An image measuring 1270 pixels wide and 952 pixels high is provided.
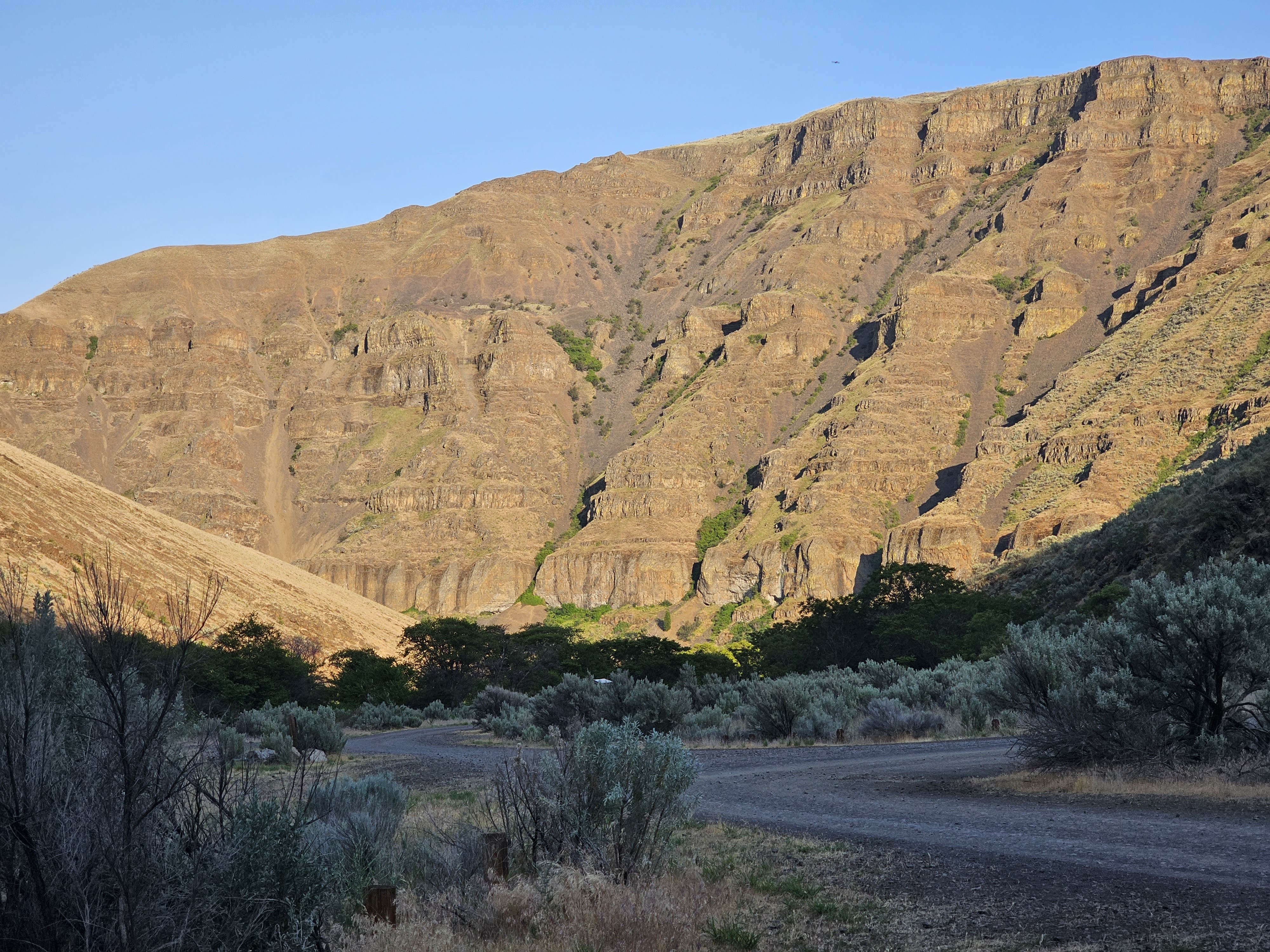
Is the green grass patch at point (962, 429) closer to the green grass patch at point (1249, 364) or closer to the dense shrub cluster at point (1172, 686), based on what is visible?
the green grass patch at point (1249, 364)

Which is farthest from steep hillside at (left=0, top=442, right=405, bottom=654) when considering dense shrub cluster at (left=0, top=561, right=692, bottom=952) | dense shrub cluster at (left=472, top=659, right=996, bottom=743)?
dense shrub cluster at (left=0, top=561, right=692, bottom=952)

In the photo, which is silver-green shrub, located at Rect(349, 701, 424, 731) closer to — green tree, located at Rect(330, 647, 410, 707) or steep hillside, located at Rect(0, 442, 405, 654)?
green tree, located at Rect(330, 647, 410, 707)

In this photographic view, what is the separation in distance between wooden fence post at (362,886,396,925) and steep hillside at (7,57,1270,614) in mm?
84851

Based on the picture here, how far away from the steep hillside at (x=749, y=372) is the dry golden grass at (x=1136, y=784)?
250 ft

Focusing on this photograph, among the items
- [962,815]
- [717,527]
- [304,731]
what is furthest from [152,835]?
[717,527]

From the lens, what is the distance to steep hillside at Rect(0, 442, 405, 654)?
56.0m

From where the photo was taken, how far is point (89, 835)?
20.3 feet

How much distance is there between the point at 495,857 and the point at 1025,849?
14.9ft

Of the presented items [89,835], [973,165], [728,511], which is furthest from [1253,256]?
[89,835]

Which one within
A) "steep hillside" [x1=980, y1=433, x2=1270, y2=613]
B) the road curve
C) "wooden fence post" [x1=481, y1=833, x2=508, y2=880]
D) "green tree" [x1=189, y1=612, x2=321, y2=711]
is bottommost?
"green tree" [x1=189, y1=612, x2=321, y2=711]

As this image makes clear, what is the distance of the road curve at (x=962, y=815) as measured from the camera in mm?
8812

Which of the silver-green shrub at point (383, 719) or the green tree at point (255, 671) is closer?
the silver-green shrub at point (383, 719)

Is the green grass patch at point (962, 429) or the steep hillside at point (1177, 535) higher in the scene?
the green grass patch at point (962, 429)

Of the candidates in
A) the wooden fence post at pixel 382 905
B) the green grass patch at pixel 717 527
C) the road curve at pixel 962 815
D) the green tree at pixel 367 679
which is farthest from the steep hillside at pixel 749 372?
the wooden fence post at pixel 382 905
